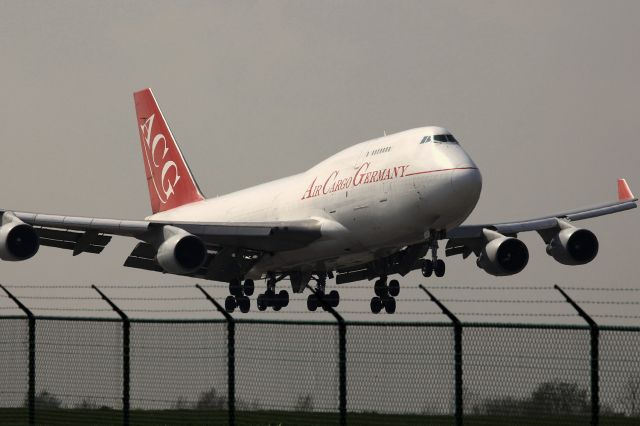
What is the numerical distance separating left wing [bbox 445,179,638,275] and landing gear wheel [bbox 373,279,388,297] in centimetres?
285

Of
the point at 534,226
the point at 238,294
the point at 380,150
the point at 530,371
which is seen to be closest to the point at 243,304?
the point at 238,294

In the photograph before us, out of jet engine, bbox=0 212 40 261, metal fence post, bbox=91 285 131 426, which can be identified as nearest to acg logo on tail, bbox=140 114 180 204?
jet engine, bbox=0 212 40 261

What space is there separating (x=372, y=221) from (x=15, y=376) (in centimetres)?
1887

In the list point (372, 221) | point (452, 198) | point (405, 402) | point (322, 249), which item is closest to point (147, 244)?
point (322, 249)

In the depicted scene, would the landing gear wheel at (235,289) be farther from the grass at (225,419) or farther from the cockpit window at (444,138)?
the grass at (225,419)

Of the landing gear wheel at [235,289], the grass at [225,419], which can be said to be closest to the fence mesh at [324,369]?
the grass at [225,419]

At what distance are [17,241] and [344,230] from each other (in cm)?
1021

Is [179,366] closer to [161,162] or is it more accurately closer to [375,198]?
[375,198]

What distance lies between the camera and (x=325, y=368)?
1516 centimetres

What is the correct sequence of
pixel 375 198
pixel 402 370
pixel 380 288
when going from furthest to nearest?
pixel 380 288 < pixel 375 198 < pixel 402 370

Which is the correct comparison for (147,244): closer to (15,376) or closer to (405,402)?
(15,376)

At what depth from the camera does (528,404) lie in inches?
539

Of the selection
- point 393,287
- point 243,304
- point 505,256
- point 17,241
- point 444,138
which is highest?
point 444,138

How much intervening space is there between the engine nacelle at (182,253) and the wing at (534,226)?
8546 mm
